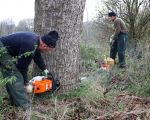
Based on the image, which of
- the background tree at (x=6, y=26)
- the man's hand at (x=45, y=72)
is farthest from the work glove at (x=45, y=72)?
the background tree at (x=6, y=26)

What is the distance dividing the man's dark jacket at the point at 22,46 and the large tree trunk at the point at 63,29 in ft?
2.41

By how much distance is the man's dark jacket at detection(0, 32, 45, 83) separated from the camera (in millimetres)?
6460

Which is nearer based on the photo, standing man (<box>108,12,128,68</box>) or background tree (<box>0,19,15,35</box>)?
standing man (<box>108,12,128,68</box>)

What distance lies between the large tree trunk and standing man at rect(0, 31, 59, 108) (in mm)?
636

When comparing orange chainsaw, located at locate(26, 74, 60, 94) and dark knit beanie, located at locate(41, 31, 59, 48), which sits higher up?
dark knit beanie, located at locate(41, 31, 59, 48)

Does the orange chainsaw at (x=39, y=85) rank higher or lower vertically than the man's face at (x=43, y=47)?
lower

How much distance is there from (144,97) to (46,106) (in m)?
2.03

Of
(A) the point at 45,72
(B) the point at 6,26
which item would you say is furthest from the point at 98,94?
(B) the point at 6,26

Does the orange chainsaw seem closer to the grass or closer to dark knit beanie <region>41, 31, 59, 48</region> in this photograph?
the grass

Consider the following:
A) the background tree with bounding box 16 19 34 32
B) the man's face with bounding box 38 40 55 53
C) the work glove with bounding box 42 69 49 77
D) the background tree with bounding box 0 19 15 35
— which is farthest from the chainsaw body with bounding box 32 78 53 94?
the background tree with bounding box 0 19 15 35

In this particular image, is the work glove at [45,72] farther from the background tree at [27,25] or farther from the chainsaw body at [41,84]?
the background tree at [27,25]

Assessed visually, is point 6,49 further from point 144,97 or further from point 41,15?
point 144,97

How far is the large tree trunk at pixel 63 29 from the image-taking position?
7352 mm

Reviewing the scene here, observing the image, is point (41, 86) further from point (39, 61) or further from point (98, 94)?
point (98, 94)
